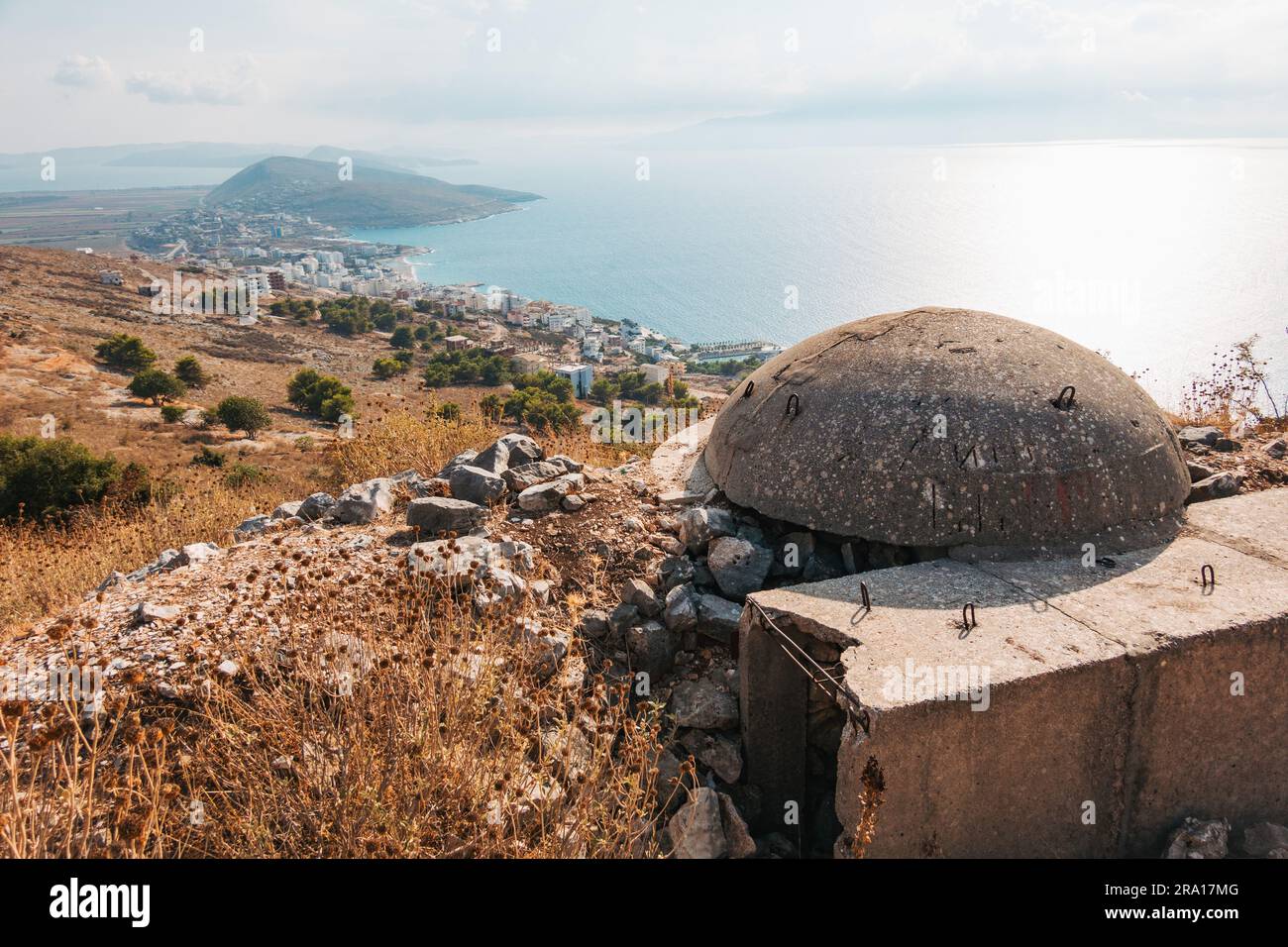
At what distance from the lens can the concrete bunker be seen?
347cm

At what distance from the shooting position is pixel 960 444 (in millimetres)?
4648

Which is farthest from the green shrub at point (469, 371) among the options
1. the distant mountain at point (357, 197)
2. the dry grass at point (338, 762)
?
the distant mountain at point (357, 197)

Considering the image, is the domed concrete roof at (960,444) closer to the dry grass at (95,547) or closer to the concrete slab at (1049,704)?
the concrete slab at (1049,704)

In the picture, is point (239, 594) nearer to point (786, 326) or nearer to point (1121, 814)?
point (1121, 814)

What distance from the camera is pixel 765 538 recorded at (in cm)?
535

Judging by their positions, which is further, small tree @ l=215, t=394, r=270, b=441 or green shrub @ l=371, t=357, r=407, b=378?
green shrub @ l=371, t=357, r=407, b=378

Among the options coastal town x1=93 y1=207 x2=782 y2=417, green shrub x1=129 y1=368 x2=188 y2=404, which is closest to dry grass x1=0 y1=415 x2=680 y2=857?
coastal town x1=93 y1=207 x2=782 y2=417

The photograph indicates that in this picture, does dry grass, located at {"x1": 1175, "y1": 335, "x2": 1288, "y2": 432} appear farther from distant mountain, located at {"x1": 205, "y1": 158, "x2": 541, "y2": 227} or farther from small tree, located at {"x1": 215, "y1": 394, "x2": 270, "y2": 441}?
distant mountain, located at {"x1": 205, "y1": 158, "x2": 541, "y2": 227}

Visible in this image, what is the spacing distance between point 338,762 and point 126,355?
112 feet

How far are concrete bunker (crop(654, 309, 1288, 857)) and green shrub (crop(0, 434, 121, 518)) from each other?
42.2ft

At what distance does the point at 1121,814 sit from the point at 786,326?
151ft

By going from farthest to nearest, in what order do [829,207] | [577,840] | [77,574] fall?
[829,207]
[77,574]
[577,840]

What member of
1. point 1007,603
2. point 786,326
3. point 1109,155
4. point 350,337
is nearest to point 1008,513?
point 1007,603

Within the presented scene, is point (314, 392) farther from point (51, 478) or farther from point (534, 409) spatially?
point (51, 478)
